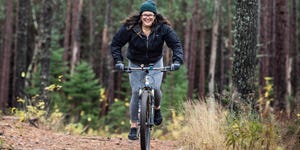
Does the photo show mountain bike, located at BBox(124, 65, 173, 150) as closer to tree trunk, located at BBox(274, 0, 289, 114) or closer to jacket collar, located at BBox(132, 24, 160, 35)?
jacket collar, located at BBox(132, 24, 160, 35)

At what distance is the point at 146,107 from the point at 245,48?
272cm

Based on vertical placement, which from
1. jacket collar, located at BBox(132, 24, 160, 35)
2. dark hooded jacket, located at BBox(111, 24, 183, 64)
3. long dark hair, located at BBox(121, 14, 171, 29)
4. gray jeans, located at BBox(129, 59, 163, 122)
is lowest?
gray jeans, located at BBox(129, 59, 163, 122)

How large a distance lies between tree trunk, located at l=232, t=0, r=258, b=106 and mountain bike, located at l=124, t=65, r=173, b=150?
85.2 inches

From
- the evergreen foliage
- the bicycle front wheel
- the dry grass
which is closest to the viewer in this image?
the bicycle front wheel

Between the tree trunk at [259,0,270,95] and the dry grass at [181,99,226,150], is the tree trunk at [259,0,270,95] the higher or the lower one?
the higher one

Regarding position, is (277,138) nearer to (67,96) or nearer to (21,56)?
(21,56)

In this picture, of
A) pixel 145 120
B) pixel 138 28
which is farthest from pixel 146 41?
pixel 145 120

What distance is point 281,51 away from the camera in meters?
16.3

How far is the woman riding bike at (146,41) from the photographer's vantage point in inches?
290

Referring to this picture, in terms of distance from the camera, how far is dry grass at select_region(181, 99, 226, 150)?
704cm

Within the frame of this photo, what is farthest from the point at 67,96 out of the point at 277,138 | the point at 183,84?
the point at 277,138

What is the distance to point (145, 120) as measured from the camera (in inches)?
269

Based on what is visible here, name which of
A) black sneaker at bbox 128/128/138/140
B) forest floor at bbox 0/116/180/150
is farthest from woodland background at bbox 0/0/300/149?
black sneaker at bbox 128/128/138/140

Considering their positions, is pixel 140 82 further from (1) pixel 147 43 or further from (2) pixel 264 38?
(2) pixel 264 38
